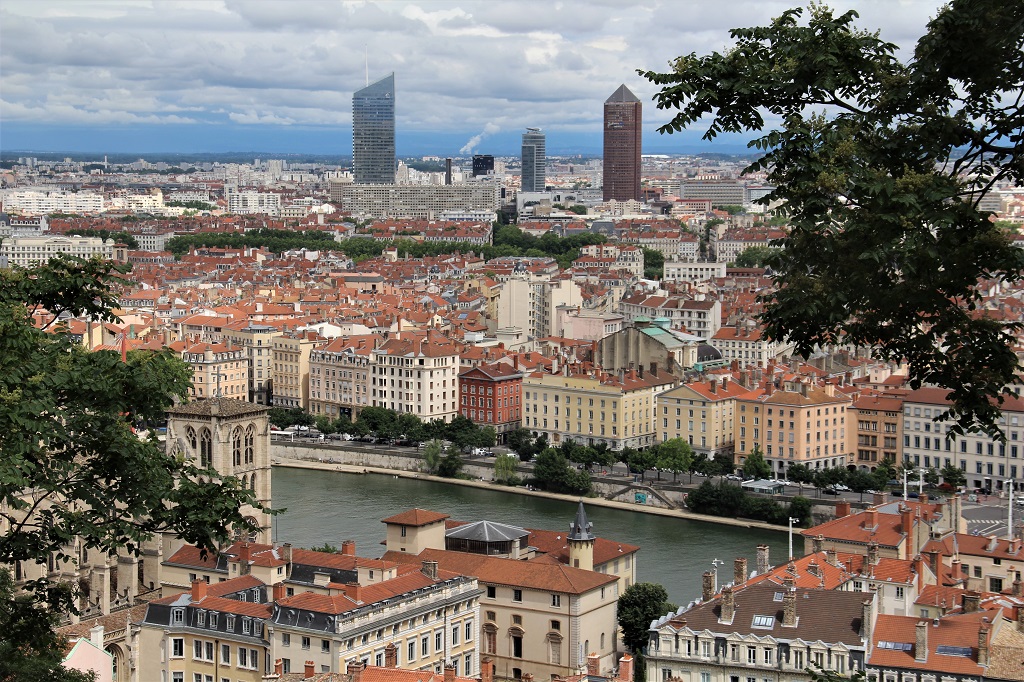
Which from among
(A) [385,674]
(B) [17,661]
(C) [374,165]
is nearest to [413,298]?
(A) [385,674]

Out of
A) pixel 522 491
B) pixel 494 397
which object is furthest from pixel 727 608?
pixel 494 397

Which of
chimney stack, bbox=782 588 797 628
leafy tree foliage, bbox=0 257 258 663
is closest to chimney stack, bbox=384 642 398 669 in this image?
chimney stack, bbox=782 588 797 628

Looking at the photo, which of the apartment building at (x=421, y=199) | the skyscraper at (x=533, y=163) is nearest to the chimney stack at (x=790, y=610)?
the apartment building at (x=421, y=199)

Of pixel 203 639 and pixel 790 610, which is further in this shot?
pixel 203 639

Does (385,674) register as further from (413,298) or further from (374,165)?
(374,165)

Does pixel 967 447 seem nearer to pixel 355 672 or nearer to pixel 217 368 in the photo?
pixel 217 368

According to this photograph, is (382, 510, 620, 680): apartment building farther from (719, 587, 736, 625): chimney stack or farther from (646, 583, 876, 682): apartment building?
(719, 587, 736, 625): chimney stack
